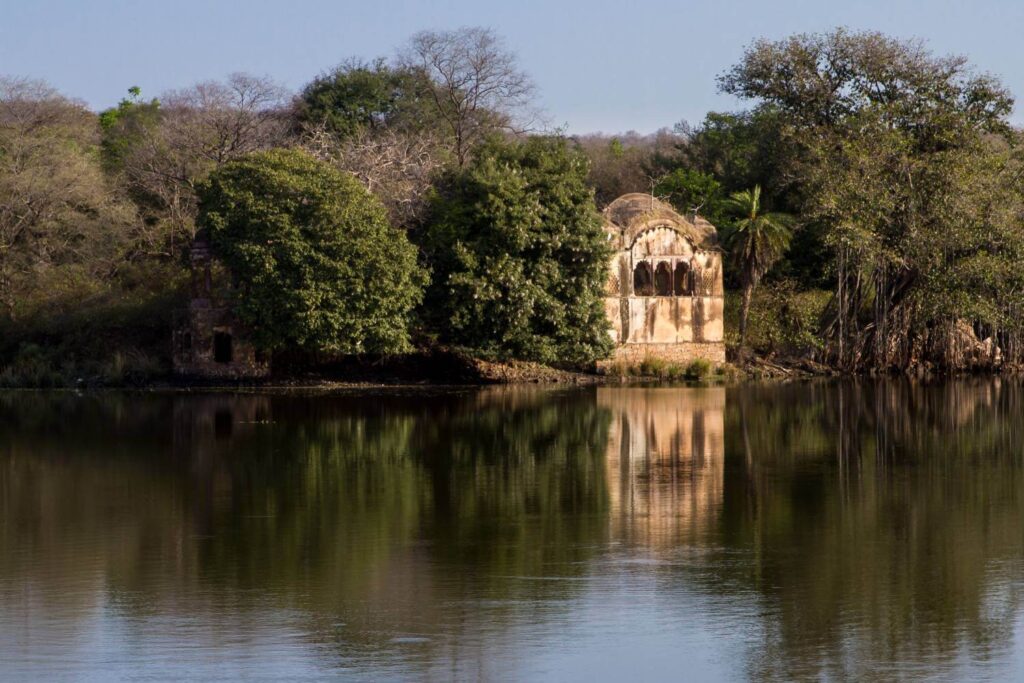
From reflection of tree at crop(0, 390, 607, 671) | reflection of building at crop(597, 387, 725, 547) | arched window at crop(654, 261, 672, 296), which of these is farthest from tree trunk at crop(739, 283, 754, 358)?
reflection of tree at crop(0, 390, 607, 671)

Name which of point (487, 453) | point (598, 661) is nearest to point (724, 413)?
point (487, 453)

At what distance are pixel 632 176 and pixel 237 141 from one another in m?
17.2

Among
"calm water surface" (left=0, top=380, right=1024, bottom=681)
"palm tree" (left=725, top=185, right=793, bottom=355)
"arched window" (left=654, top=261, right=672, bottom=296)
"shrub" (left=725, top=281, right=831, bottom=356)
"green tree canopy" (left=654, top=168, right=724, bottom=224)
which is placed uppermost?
"green tree canopy" (left=654, top=168, right=724, bottom=224)

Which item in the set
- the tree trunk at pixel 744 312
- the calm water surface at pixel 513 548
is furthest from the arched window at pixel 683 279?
the calm water surface at pixel 513 548

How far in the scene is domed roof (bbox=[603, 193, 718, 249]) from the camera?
44.3m

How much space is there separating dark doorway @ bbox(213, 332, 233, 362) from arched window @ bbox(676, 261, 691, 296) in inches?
522

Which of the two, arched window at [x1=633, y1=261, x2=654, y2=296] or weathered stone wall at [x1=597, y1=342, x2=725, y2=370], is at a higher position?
arched window at [x1=633, y1=261, x2=654, y2=296]

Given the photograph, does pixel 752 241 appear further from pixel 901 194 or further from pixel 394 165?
pixel 394 165

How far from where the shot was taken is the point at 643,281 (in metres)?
45.9

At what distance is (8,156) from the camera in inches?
1884

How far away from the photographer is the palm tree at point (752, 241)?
44344mm

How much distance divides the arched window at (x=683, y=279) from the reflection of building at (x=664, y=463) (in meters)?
6.20

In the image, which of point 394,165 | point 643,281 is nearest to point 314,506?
point 394,165

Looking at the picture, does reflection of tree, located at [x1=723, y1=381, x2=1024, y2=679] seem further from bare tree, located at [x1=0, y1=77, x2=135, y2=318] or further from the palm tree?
bare tree, located at [x1=0, y1=77, x2=135, y2=318]
